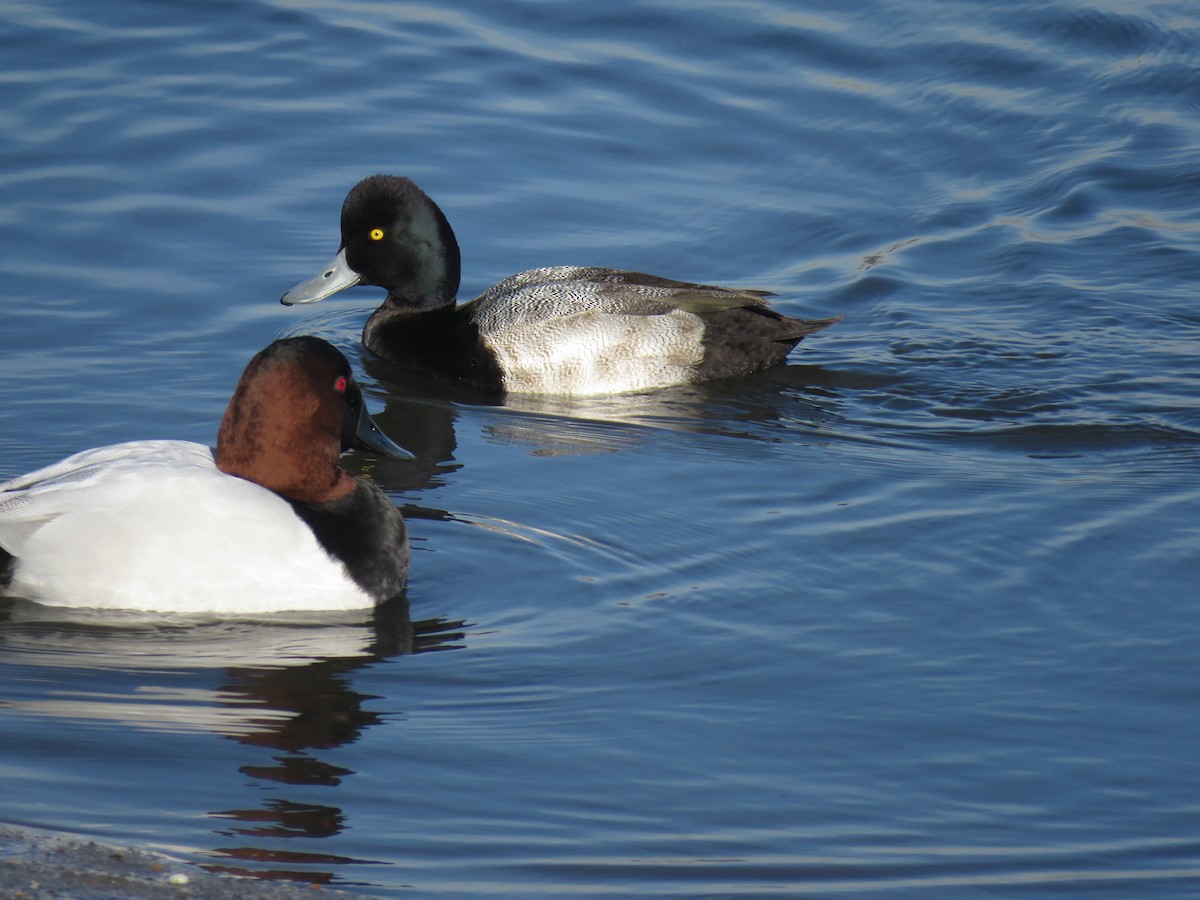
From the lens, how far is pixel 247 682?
5.29m

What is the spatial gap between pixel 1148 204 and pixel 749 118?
283 centimetres

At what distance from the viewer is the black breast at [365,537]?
19.3 ft

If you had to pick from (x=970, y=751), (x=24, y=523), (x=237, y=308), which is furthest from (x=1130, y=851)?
(x=237, y=308)

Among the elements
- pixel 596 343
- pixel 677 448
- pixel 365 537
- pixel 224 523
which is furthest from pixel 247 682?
pixel 596 343

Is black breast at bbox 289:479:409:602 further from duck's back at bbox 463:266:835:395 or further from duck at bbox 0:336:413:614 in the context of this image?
duck's back at bbox 463:266:835:395

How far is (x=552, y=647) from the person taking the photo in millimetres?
5629

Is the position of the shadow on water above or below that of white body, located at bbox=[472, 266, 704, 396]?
below

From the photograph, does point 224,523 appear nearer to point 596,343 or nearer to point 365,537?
point 365,537

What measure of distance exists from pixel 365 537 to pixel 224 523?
51cm

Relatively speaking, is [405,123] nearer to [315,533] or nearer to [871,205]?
[871,205]

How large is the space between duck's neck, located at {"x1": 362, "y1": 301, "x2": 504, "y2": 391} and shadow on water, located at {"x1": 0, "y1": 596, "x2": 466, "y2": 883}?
119 inches

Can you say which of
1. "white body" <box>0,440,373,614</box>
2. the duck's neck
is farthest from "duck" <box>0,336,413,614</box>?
the duck's neck

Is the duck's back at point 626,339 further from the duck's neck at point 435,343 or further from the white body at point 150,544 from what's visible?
the white body at point 150,544

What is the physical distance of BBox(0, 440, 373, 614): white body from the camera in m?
5.68
